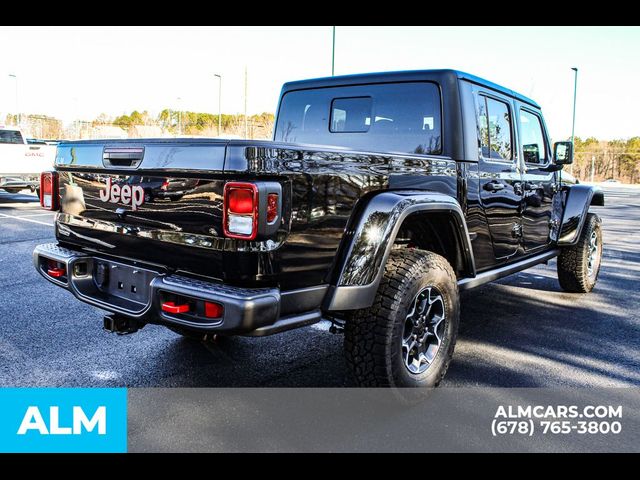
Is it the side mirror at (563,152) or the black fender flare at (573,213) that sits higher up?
the side mirror at (563,152)

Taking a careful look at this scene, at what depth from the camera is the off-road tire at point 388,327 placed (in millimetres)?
2982

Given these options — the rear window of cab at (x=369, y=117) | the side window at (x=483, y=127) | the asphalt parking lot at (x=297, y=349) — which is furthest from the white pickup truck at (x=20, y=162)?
the side window at (x=483, y=127)

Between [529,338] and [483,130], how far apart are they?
1.63m

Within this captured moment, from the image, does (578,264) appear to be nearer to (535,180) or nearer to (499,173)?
(535,180)

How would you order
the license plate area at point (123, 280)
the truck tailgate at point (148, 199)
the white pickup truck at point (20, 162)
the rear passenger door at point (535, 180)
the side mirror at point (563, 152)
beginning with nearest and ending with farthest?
the truck tailgate at point (148, 199) → the license plate area at point (123, 280) → the rear passenger door at point (535, 180) → the side mirror at point (563, 152) → the white pickup truck at point (20, 162)

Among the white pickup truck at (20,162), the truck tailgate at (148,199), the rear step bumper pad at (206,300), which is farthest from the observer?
the white pickup truck at (20,162)

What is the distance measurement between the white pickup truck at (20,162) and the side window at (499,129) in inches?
446

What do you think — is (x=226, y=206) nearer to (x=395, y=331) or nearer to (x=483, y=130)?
(x=395, y=331)

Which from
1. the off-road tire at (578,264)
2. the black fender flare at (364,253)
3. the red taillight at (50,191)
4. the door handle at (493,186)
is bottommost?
the off-road tire at (578,264)

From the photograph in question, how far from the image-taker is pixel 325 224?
2762 mm

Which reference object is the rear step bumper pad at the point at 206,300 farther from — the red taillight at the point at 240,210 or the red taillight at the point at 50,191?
the red taillight at the point at 50,191

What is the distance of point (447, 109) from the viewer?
151 inches

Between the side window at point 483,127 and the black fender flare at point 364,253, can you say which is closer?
the black fender flare at point 364,253
